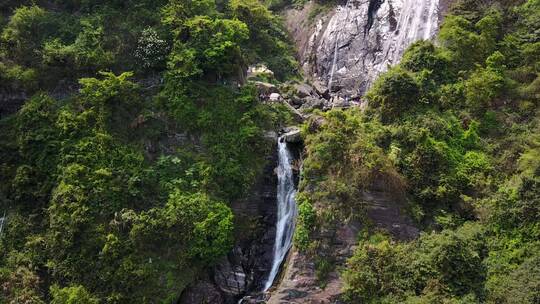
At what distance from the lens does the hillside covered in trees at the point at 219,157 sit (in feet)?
57.0

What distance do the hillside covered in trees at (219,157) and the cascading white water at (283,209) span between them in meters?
0.85

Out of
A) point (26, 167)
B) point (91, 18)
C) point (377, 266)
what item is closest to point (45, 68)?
point (91, 18)

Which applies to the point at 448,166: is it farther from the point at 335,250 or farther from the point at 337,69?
the point at 337,69

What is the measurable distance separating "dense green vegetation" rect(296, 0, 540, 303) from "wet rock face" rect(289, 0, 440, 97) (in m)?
3.85

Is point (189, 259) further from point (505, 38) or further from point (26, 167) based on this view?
point (505, 38)

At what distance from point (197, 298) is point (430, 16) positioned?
65.2ft

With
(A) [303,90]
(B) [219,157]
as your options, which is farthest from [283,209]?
(A) [303,90]

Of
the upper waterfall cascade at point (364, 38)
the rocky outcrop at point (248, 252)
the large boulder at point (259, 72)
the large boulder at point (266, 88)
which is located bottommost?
the rocky outcrop at point (248, 252)

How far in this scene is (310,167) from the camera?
19734 mm

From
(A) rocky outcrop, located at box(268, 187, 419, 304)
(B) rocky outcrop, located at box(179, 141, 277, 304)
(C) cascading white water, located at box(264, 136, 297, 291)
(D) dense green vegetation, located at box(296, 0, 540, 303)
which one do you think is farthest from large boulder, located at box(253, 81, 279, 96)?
(A) rocky outcrop, located at box(268, 187, 419, 304)

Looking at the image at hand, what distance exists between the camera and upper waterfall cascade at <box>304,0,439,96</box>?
92.7ft

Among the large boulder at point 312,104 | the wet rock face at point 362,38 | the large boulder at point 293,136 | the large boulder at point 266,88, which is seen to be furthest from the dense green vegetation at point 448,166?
the large boulder at point 266,88

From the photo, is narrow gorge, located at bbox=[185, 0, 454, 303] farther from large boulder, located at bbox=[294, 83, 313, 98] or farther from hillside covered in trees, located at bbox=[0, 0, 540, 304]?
hillside covered in trees, located at bbox=[0, 0, 540, 304]

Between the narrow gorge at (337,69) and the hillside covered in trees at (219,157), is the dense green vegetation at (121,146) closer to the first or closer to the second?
the hillside covered in trees at (219,157)
